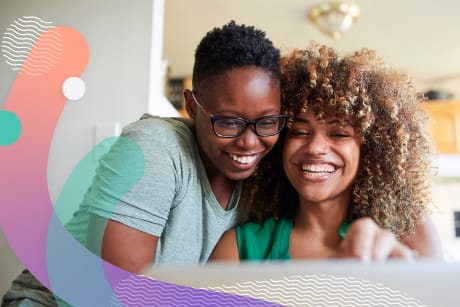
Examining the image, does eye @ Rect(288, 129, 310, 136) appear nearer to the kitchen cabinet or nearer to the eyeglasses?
the eyeglasses

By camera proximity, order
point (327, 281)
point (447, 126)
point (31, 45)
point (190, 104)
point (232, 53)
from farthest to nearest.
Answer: point (447, 126) < point (31, 45) < point (190, 104) < point (232, 53) < point (327, 281)

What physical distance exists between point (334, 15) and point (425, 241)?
70.0 inches

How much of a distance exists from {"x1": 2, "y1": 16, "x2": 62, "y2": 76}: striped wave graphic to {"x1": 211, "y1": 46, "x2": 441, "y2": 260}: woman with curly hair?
553 mm

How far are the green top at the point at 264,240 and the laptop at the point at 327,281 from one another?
525 millimetres

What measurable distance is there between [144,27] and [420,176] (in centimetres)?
81

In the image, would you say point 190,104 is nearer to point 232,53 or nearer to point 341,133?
point 232,53

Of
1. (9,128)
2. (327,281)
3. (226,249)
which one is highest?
(9,128)

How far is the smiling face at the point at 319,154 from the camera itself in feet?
2.75

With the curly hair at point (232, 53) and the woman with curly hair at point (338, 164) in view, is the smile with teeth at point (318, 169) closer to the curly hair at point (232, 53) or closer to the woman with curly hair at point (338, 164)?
the woman with curly hair at point (338, 164)

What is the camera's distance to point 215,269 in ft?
1.20

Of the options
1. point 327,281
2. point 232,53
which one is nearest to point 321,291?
point 327,281

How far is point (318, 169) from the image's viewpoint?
840 millimetres

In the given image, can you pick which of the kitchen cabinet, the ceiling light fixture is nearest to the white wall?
the ceiling light fixture

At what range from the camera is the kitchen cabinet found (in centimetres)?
342
